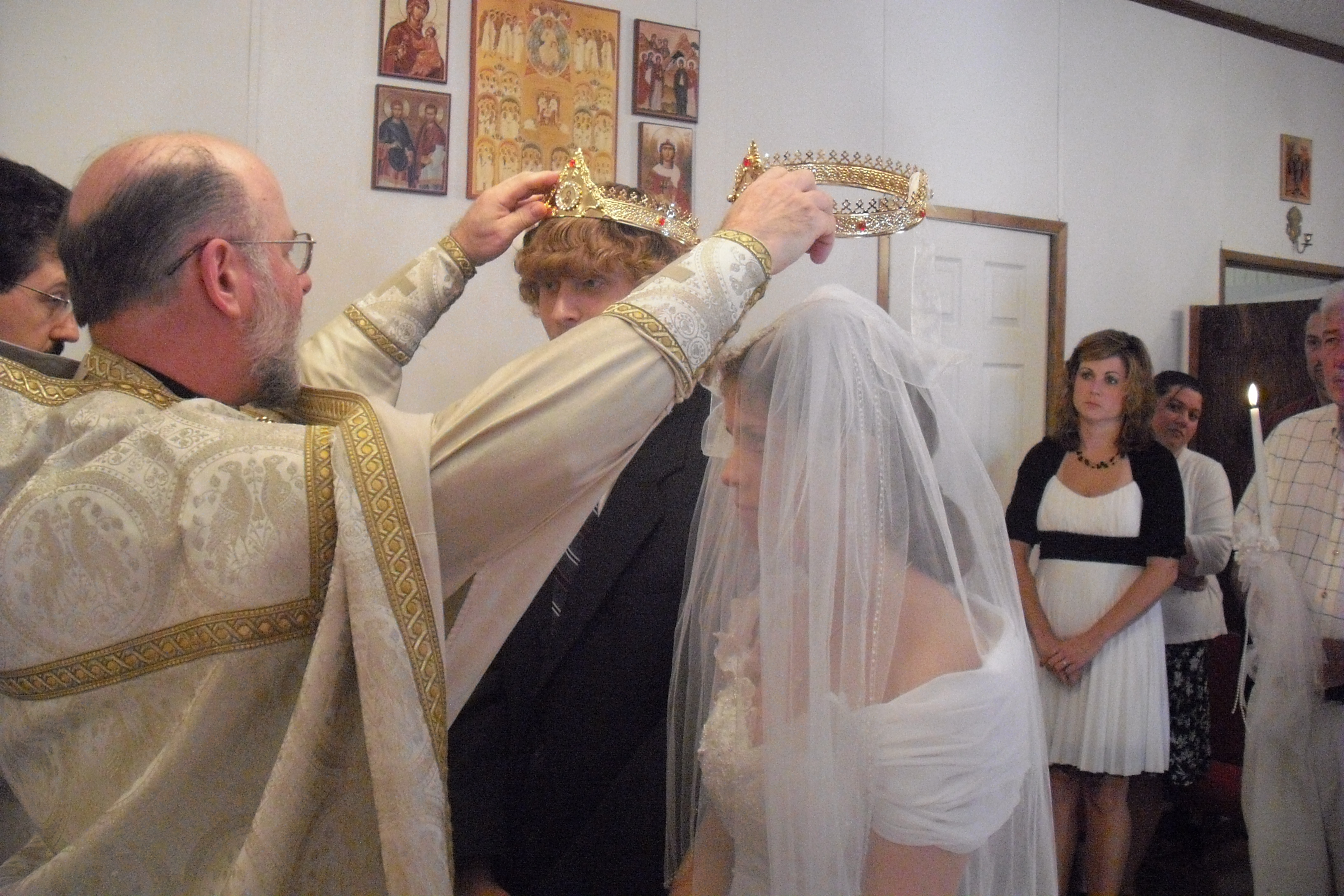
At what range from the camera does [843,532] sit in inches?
50.0

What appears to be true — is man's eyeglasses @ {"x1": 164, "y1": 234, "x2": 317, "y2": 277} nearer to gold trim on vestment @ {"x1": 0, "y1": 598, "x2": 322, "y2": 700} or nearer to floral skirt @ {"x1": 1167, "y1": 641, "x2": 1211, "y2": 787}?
gold trim on vestment @ {"x1": 0, "y1": 598, "x2": 322, "y2": 700}

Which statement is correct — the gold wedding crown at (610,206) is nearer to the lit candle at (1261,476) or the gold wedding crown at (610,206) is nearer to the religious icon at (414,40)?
the religious icon at (414,40)

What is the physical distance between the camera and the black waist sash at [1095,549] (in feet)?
9.93

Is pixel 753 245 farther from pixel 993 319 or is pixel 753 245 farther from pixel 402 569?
pixel 993 319

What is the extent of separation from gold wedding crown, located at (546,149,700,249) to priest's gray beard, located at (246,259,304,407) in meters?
0.64

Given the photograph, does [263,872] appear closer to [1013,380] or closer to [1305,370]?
[1013,380]

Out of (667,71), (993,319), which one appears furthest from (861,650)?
(993,319)

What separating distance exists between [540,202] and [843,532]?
850 millimetres

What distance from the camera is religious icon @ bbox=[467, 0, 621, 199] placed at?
271 centimetres

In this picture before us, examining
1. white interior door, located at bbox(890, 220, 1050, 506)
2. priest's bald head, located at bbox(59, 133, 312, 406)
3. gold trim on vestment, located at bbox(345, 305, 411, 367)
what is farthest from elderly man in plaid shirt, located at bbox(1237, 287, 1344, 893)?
priest's bald head, located at bbox(59, 133, 312, 406)

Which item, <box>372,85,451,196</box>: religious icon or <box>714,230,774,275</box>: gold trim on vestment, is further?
<box>372,85,451,196</box>: religious icon

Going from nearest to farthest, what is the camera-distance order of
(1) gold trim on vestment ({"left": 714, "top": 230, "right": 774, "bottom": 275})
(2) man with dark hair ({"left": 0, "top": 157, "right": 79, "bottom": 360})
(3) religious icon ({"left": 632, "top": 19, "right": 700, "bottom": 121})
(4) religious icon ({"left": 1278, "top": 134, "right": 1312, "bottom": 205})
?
(1) gold trim on vestment ({"left": 714, "top": 230, "right": 774, "bottom": 275}) → (2) man with dark hair ({"left": 0, "top": 157, "right": 79, "bottom": 360}) → (3) religious icon ({"left": 632, "top": 19, "right": 700, "bottom": 121}) → (4) religious icon ({"left": 1278, "top": 134, "right": 1312, "bottom": 205})

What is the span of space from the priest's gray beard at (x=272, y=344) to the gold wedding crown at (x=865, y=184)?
2.23 feet

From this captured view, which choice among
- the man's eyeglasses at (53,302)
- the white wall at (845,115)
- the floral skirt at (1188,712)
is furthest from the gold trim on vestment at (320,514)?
the floral skirt at (1188,712)
